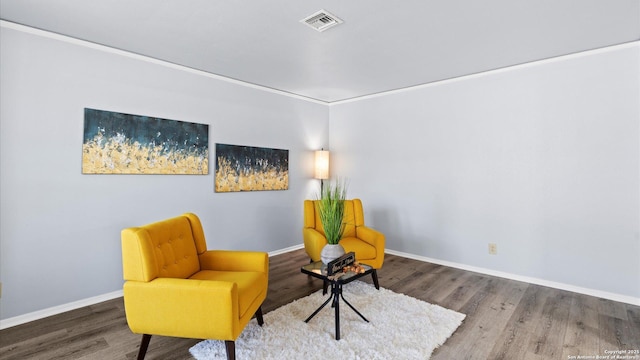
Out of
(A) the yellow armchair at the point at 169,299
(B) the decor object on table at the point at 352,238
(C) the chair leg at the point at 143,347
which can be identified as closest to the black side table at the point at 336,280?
(B) the decor object on table at the point at 352,238

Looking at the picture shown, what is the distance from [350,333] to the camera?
2.25 metres

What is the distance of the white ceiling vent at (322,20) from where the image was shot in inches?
91.6

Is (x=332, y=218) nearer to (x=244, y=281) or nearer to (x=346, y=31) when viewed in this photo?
(x=244, y=281)

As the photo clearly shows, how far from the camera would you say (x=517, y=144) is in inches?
136

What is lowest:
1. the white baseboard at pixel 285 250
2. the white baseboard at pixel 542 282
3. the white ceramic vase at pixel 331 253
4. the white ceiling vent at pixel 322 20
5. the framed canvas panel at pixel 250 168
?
the white baseboard at pixel 542 282

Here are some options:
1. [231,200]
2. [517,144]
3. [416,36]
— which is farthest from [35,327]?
[517,144]

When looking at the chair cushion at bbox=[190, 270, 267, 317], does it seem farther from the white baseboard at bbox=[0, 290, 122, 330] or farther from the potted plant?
the white baseboard at bbox=[0, 290, 122, 330]

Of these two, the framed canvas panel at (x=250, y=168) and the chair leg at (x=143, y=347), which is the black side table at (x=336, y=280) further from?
the framed canvas panel at (x=250, y=168)

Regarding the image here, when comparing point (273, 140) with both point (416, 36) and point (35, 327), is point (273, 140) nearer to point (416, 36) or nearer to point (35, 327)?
point (416, 36)

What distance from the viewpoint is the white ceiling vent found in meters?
2.33

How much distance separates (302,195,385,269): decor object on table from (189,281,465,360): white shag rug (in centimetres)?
45

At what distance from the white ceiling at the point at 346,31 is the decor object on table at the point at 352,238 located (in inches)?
66.2

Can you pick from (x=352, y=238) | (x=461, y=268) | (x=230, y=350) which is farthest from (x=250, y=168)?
(x=461, y=268)

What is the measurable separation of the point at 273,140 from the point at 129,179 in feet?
6.36
